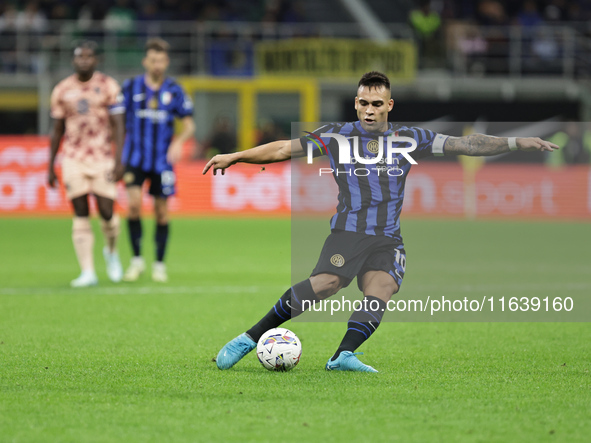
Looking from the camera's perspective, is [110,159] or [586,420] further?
[110,159]

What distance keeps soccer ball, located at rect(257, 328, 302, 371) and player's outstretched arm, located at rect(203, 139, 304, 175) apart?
98cm

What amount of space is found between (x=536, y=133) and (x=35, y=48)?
12852 millimetres

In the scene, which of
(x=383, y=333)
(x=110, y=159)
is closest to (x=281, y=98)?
(x=110, y=159)

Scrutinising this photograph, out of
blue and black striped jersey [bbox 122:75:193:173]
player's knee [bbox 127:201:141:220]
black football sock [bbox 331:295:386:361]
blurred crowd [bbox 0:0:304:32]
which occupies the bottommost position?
black football sock [bbox 331:295:386:361]

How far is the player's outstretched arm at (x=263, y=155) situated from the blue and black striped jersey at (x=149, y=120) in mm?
4518

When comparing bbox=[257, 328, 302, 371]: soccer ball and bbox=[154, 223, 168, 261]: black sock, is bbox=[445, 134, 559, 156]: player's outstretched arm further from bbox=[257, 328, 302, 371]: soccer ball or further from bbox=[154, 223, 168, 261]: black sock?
bbox=[154, 223, 168, 261]: black sock

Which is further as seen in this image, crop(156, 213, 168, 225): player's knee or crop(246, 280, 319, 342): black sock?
crop(156, 213, 168, 225): player's knee

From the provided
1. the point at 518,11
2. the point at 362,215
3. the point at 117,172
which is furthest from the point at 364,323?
the point at 518,11

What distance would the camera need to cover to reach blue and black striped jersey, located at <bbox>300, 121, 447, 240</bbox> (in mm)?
5188

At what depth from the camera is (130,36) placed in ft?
72.7

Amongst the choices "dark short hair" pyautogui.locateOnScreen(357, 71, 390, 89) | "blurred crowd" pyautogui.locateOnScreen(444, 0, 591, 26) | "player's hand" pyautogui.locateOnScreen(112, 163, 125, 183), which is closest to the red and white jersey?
"player's hand" pyautogui.locateOnScreen(112, 163, 125, 183)

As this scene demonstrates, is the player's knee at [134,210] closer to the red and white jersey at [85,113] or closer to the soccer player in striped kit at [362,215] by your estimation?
the red and white jersey at [85,113]

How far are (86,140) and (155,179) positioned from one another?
34.0 inches

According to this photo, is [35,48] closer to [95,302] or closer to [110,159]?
[110,159]
